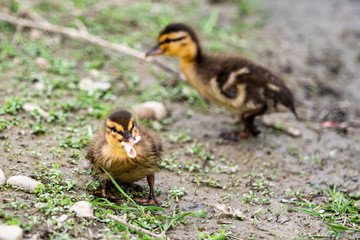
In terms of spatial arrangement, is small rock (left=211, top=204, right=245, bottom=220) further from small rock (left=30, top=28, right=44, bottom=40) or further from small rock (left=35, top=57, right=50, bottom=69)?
small rock (left=30, top=28, right=44, bottom=40)

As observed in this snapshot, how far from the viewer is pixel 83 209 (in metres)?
2.82

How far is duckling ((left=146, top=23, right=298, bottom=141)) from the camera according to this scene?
4.52 metres

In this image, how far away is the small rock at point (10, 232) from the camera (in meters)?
2.35

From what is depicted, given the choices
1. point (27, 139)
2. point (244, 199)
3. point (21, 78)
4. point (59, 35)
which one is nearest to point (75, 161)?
point (27, 139)

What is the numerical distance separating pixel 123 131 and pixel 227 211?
0.97 m

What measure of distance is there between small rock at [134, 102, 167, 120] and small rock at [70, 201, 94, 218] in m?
1.80

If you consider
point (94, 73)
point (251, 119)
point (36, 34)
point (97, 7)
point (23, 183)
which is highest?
point (97, 7)

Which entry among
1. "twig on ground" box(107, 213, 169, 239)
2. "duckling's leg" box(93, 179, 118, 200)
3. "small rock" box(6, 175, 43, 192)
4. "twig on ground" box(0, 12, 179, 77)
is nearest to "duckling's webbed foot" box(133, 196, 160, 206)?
"duckling's leg" box(93, 179, 118, 200)

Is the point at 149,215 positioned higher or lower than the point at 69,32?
lower

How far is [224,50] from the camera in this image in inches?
243

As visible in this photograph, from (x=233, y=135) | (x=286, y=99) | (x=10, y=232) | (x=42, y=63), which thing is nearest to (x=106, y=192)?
(x=10, y=232)

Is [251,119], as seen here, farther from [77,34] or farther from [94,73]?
[77,34]

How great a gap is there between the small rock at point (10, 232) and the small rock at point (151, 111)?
226 centimetres

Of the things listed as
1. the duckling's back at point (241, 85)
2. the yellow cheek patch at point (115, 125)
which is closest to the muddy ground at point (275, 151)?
the duckling's back at point (241, 85)
